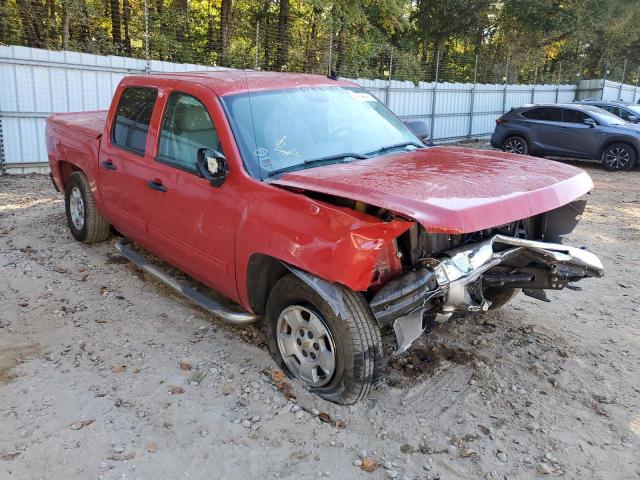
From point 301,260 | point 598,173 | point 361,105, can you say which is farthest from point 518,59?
point 301,260

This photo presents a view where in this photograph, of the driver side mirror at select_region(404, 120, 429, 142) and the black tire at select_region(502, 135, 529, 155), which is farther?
the black tire at select_region(502, 135, 529, 155)

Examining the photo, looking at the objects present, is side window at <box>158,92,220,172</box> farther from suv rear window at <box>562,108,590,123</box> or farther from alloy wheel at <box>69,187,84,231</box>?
suv rear window at <box>562,108,590,123</box>

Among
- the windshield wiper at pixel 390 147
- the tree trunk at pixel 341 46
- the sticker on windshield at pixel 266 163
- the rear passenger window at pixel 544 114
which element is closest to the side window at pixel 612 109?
the rear passenger window at pixel 544 114

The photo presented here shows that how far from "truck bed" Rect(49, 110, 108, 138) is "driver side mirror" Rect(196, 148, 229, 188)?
7.57 feet

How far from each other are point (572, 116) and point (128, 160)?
1276 cm

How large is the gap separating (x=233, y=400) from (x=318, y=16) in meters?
17.6

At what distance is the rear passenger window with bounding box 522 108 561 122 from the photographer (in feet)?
47.6

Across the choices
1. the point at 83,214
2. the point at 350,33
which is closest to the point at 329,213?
the point at 83,214

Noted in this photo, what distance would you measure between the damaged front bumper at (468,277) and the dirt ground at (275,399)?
2.00 feet

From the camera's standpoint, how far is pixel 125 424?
3.17 m

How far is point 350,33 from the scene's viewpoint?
2078 centimetres

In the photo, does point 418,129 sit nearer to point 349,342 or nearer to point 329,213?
point 329,213

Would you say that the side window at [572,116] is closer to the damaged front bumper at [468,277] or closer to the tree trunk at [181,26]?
the tree trunk at [181,26]

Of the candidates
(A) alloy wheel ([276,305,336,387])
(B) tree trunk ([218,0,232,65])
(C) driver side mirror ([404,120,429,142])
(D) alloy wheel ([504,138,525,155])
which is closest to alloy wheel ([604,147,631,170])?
(D) alloy wheel ([504,138,525,155])
